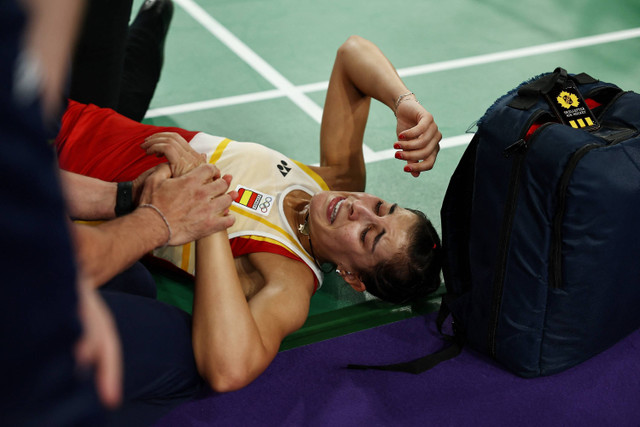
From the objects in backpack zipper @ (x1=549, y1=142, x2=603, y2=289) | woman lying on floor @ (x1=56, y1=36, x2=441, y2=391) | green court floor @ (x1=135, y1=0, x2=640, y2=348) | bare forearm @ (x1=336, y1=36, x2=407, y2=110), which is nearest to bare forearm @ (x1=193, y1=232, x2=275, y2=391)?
woman lying on floor @ (x1=56, y1=36, x2=441, y2=391)

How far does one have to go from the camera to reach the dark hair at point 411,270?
2746 millimetres

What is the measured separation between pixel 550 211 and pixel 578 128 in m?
0.33

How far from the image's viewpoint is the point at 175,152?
7.95ft

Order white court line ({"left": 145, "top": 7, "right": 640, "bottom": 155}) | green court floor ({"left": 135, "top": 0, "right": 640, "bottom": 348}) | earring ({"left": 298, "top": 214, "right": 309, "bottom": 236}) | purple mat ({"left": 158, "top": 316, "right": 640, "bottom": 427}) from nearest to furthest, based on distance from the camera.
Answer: purple mat ({"left": 158, "top": 316, "right": 640, "bottom": 427}), earring ({"left": 298, "top": 214, "right": 309, "bottom": 236}), green court floor ({"left": 135, "top": 0, "right": 640, "bottom": 348}), white court line ({"left": 145, "top": 7, "right": 640, "bottom": 155})

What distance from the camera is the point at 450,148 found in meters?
4.26

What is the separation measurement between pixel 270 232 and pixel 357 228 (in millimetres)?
337

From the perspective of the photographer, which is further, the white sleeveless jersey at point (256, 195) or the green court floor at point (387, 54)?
the green court floor at point (387, 54)

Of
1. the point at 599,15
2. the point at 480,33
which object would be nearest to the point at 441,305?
the point at 480,33

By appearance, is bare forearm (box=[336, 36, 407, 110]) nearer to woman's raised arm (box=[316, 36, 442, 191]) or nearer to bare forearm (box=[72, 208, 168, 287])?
woman's raised arm (box=[316, 36, 442, 191])

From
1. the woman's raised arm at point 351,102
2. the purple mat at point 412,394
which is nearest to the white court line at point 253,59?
the woman's raised arm at point 351,102

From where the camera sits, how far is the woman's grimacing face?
108 inches

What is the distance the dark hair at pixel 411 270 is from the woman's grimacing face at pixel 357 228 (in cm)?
3

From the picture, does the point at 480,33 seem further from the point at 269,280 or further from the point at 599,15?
the point at 269,280

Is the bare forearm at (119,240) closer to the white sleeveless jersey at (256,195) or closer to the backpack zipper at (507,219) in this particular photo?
the white sleeveless jersey at (256,195)
